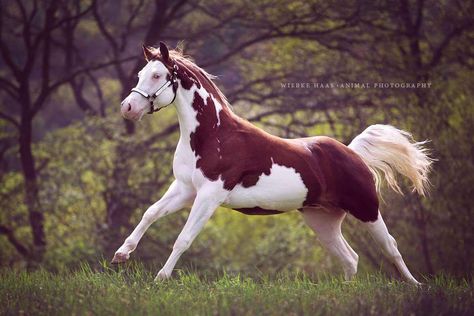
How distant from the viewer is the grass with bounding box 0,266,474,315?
19.7 feet

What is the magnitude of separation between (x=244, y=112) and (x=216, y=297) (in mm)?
11400

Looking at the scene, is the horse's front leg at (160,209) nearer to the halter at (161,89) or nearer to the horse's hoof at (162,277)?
the horse's hoof at (162,277)

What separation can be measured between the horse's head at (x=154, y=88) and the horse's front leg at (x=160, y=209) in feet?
2.54

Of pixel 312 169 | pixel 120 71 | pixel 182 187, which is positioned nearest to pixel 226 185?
pixel 182 187

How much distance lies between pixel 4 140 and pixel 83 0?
364 cm

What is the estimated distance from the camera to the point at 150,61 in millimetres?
7156

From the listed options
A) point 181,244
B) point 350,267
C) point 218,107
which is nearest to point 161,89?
point 218,107

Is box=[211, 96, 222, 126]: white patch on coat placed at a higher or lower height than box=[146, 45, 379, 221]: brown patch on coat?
higher

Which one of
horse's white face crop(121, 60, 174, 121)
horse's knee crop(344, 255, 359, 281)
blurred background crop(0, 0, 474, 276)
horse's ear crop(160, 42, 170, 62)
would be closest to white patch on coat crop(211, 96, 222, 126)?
horse's white face crop(121, 60, 174, 121)

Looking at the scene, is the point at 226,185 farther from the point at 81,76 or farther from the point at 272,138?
the point at 81,76

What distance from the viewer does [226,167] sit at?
A: 7168 millimetres

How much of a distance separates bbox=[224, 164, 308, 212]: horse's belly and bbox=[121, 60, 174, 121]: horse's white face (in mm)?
1058

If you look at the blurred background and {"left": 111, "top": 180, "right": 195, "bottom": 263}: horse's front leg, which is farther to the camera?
the blurred background

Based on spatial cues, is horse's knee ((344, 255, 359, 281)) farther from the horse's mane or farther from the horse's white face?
the horse's white face
